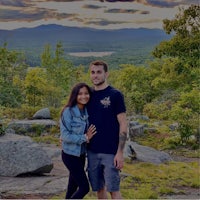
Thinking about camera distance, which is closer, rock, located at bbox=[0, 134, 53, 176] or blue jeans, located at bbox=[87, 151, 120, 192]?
blue jeans, located at bbox=[87, 151, 120, 192]

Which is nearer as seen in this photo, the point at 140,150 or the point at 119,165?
the point at 119,165

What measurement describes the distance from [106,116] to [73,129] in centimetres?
32

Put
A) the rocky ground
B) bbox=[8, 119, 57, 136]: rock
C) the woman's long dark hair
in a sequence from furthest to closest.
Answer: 1. bbox=[8, 119, 57, 136]: rock
2. the rocky ground
3. the woman's long dark hair

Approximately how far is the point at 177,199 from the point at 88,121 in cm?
300

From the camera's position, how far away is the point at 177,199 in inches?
248

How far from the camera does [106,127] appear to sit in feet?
12.3

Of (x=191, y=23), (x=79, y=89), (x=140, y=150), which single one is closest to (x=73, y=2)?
(x=191, y=23)

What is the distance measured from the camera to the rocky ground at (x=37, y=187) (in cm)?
575

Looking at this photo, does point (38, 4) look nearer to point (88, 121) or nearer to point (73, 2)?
point (73, 2)

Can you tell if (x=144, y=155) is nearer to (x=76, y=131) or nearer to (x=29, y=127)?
(x=29, y=127)

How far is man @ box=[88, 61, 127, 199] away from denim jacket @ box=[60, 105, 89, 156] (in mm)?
89

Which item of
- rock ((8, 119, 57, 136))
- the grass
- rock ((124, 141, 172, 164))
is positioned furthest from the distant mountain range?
the grass

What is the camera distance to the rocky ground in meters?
5.75

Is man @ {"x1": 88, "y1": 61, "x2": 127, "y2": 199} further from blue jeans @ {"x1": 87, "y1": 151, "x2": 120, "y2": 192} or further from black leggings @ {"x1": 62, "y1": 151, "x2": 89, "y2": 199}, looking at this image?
black leggings @ {"x1": 62, "y1": 151, "x2": 89, "y2": 199}
